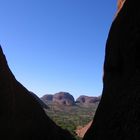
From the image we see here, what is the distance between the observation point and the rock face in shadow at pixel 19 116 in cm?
2336

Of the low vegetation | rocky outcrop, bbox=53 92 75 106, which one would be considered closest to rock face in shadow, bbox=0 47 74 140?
the low vegetation

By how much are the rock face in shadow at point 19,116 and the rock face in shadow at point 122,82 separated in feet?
16.8

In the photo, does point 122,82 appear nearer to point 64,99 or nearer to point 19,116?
point 19,116

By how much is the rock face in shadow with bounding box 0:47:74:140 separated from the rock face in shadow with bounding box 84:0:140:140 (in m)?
5.13

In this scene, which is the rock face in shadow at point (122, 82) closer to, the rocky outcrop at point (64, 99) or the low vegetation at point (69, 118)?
the low vegetation at point (69, 118)

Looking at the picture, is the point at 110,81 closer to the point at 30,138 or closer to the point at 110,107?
the point at 110,107

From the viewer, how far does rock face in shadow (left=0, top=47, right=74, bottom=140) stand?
76.6ft

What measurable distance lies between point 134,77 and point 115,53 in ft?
18.4

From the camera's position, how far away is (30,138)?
25438 mm

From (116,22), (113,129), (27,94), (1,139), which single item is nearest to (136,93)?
(113,129)

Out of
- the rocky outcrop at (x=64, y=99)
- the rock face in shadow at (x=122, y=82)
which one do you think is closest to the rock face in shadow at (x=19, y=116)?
the rock face in shadow at (x=122, y=82)

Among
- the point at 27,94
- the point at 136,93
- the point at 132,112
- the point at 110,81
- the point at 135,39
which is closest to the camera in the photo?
the point at 132,112

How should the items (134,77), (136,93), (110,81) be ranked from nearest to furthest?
(136,93)
(134,77)
(110,81)

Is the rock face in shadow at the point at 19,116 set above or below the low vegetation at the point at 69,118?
below
